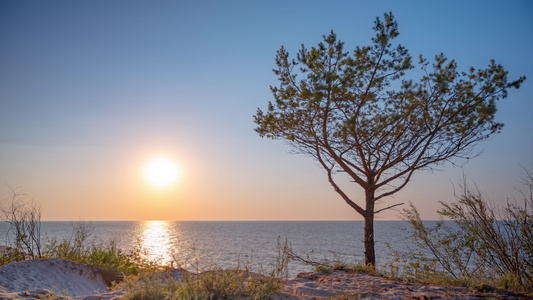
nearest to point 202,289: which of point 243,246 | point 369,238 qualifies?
point 369,238

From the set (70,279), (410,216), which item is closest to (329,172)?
(410,216)

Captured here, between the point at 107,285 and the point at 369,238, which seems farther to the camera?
the point at 369,238

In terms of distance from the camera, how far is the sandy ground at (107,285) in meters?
4.95

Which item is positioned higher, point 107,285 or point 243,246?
point 107,285

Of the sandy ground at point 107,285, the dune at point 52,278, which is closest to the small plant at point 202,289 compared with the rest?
the sandy ground at point 107,285

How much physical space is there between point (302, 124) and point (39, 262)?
769cm

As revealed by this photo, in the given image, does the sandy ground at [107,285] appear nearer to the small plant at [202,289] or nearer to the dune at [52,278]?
the dune at [52,278]

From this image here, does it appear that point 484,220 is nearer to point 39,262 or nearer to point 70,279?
point 70,279

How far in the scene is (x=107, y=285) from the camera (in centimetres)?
757

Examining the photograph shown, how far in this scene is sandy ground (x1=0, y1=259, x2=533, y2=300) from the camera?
4.95m

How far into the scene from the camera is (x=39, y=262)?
265 inches

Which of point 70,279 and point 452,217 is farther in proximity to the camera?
point 452,217

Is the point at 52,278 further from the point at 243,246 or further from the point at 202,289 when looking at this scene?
the point at 243,246

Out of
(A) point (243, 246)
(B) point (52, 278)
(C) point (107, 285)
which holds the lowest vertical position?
(A) point (243, 246)
